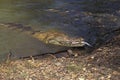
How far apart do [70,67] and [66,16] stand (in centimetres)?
519

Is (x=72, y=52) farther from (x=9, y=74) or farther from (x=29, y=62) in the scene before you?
(x=9, y=74)

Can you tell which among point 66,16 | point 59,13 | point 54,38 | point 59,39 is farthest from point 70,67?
point 59,13

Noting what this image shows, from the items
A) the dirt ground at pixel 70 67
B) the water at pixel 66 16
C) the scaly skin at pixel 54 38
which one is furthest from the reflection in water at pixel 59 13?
the dirt ground at pixel 70 67

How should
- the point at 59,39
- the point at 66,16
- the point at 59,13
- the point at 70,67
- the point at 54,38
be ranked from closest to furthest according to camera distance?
the point at 70,67 < the point at 59,39 < the point at 54,38 < the point at 66,16 < the point at 59,13

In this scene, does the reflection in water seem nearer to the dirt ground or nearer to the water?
the water

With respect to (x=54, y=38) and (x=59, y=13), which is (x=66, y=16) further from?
(x=54, y=38)

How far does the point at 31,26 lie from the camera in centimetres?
1038

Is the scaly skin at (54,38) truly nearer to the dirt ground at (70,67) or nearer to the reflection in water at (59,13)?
the reflection in water at (59,13)

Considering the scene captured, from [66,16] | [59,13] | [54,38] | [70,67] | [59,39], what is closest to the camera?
[70,67]

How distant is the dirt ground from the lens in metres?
6.00

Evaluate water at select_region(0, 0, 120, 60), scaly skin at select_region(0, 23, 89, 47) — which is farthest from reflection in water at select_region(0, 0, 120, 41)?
scaly skin at select_region(0, 23, 89, 47)

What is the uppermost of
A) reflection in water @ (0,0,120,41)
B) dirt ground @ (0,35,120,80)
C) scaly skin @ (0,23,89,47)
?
dirt ground @ (0,35,120,80)

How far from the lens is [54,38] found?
356 inches

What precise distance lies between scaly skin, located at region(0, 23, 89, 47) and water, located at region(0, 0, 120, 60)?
0.24m
